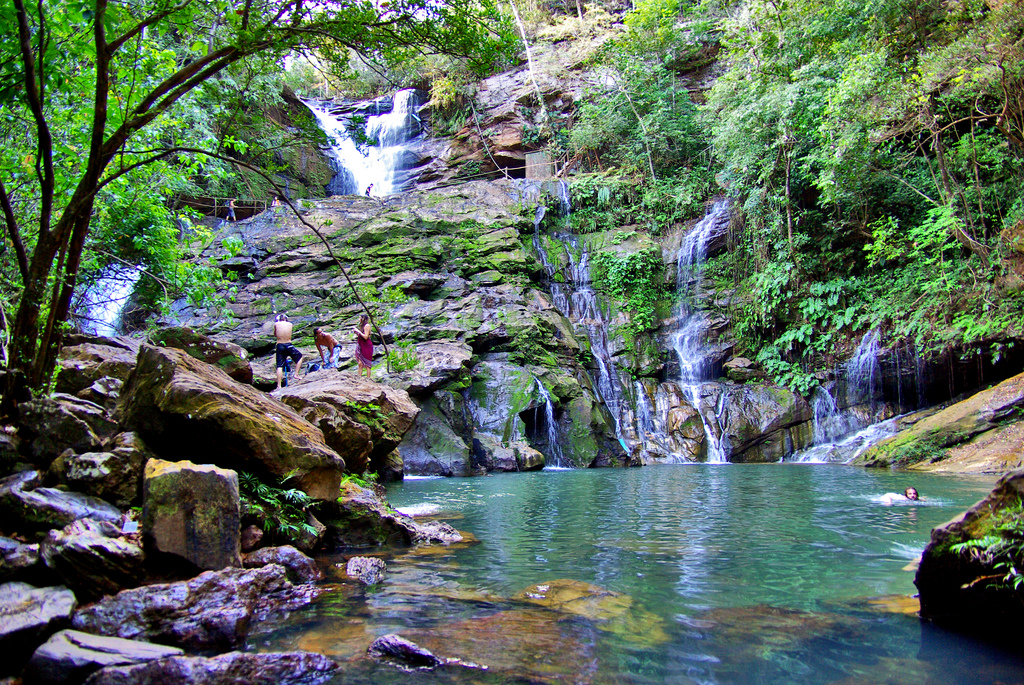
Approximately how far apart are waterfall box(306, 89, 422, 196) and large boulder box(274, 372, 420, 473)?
712 inches

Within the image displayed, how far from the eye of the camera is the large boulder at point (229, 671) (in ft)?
9.20

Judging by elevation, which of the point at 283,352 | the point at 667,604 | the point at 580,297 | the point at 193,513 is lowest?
the point at 667,604

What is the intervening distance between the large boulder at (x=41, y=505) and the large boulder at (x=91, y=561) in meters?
0.31

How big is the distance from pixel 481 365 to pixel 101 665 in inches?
562

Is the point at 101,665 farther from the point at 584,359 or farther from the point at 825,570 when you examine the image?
the point at 584,359

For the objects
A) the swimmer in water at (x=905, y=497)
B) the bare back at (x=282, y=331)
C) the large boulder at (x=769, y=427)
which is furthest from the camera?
the large boulder at (x=769, y=427)

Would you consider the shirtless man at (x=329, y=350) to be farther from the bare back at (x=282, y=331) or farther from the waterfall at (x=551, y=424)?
the waterfall at (x=551, y=424)

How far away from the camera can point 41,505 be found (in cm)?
430

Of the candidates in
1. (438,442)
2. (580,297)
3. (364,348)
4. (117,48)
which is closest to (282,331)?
(364,348)

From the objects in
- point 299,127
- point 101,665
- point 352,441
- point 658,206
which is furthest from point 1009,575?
point 658,206

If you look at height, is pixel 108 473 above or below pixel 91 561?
above

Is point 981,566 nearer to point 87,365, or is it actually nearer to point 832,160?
point 87,365

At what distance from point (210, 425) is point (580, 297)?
1746 centimetres

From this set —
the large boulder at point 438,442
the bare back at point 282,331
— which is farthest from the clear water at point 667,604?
the bare back at point 282,331
